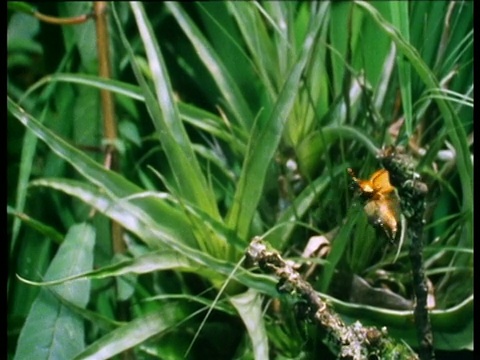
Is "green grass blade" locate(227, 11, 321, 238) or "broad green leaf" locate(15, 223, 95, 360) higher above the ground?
"green grass blade" locate(227, 11, 321, 238)

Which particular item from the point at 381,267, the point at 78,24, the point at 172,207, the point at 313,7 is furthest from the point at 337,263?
the point at 78,24

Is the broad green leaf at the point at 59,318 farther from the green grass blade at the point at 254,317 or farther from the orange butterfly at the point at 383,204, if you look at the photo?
the orange butterfly at the point at 383,204

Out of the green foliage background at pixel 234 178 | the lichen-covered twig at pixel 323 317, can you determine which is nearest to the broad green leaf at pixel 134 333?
the green foliage background at pixel 234 178

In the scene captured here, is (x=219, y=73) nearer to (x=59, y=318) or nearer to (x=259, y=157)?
(x=259, y=157)

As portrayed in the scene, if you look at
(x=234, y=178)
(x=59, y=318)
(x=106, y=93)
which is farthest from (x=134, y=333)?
(x=106, y=93)

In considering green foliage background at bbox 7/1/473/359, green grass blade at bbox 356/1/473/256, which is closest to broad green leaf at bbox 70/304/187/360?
green foliage background at bbox 7/1/473/359

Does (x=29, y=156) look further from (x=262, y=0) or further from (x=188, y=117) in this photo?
(x=262, y=0)

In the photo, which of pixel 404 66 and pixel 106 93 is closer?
pixel 404 66

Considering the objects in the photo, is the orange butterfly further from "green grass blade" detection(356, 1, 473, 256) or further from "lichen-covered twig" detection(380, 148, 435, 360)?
"green grass blade" detection(356, 1, 473, 256)
